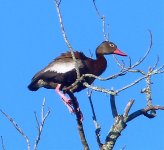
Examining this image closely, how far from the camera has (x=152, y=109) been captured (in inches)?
256

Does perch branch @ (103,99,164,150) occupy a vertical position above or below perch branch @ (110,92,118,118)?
below

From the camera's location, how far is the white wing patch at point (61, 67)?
7810 millimetres

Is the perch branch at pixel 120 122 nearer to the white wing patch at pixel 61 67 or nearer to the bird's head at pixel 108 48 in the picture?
the white wing patch at pixel 61 67

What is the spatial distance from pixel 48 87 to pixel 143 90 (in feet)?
5.48

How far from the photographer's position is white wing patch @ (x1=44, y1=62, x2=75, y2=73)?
7.81m

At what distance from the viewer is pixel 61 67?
25.7 feet

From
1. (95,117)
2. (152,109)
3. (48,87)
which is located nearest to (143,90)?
(152,109)

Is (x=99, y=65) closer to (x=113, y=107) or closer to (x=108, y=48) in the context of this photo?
(x=108, y=48)

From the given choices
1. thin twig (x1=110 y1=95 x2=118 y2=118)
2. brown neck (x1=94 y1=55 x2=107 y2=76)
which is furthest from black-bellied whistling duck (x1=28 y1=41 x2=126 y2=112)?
thin twig (x1=110 y1=95 x2=118 y2=118)

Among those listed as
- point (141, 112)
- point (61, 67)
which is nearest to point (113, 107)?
point (141, 112)

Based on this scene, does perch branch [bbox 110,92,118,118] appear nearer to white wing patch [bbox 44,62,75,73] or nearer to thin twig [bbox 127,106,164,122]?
thin twig [bbox 127,106,164,122]

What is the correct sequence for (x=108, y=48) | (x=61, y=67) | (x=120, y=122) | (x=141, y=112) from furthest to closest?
(x=108, y=48), (x=61, y=67), (x=141, y=112), (x=120, y=122)

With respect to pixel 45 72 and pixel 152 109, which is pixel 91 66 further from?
pixel 152 109

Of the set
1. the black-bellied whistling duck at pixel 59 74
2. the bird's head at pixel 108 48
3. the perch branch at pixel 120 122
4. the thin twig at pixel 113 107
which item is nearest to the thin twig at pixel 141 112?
the perch branch at pixel 120 122
